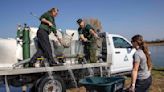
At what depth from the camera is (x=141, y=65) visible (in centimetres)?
582

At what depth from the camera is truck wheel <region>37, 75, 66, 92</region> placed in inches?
342

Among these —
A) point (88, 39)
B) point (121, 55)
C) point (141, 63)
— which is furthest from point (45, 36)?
point (141, 63)

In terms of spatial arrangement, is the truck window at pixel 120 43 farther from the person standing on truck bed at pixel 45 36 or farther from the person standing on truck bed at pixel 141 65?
the person standing on truck bed at pixel 141 65

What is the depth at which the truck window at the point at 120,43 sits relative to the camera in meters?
11.5

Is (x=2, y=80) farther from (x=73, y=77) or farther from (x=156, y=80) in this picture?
(x=156, y=80)

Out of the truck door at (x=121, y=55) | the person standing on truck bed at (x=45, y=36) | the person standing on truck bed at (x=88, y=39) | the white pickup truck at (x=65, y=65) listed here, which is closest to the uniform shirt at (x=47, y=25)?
the person standing on truck bed at (x=45, y=36)

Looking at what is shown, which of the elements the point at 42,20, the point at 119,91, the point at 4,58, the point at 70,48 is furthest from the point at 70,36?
the point at 119,91

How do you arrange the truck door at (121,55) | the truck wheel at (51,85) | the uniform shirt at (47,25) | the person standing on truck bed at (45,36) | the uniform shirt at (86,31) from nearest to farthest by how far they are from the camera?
1. the truck wheel at (51,85)
2. the person standing on truck bed at (45,36)
3. the uniform shirt at (47,25)
4. the uniform shirt at (86,31)
5. the truck door at (121,55)

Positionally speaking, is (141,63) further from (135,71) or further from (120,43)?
(120,43)

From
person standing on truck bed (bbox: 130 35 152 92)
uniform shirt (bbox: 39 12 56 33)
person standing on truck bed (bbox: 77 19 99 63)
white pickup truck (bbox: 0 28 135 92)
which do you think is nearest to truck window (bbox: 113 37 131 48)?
white pickup truck (bbox: 0 28 135 92)

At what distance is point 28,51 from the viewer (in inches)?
362

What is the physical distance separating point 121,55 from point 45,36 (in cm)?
358

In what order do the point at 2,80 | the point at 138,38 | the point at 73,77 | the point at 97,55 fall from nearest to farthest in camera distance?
the point at 138,38 < the point at 2,80 < the point at 73,77 < the point at 97,55

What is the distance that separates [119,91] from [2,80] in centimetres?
374
